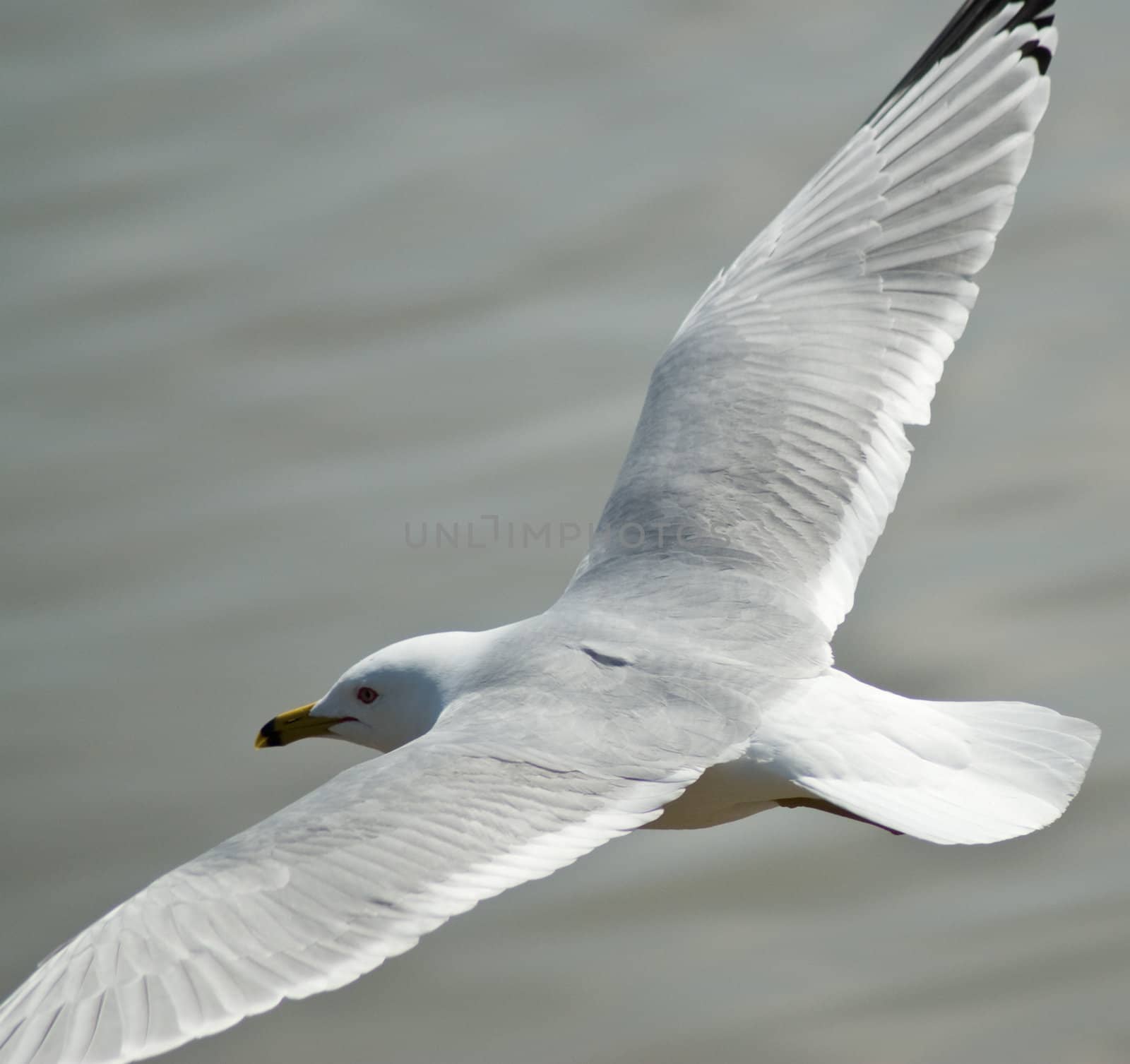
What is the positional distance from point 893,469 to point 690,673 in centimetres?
61

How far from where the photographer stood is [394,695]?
2576 mm

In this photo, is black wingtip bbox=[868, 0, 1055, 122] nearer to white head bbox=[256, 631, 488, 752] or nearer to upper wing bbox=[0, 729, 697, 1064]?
white head bbox=[256, 631, 488, 752]

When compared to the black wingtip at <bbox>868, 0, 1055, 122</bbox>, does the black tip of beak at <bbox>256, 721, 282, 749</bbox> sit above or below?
below

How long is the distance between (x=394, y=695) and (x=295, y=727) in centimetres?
23

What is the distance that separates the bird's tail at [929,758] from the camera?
2.23 meters

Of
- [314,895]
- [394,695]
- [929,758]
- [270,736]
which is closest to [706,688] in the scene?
[929,758]

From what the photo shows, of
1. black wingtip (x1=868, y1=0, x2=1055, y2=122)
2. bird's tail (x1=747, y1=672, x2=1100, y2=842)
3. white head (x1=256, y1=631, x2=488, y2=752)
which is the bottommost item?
bird's tail (x1=747, y1=672, x2=1100, y2=842)

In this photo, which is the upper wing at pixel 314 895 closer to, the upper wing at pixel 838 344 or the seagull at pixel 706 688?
the seagull at pixel 706 688

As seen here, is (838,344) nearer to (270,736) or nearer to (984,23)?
(984,23)

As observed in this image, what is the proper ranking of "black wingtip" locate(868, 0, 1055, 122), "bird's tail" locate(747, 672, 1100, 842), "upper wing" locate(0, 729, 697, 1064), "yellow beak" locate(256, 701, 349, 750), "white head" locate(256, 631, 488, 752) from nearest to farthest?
"upper wing" locate(0, 729, 697, 1064)
"bird's tail" locate(747, 672, 1100, 842)
"white head" locate(256, 631, 488, 752)
"yellow beak" locate(256, 701, 349, 750)
"black wingtip" locate(868, 0, 1055, 122)

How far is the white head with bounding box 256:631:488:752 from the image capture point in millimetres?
2518

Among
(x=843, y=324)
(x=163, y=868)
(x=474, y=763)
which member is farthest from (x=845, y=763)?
Answer: (x=163, y=868)

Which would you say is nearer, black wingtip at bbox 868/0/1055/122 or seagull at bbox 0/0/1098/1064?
seagull at bbox 0/0/1098/1064

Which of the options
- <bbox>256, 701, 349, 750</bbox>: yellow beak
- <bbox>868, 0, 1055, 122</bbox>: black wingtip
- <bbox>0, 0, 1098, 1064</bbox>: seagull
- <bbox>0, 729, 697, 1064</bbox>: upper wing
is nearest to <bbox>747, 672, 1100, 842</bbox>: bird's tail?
<bbox>0, 0, 1098, 1064</bbox>: seagull
